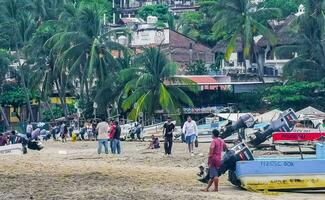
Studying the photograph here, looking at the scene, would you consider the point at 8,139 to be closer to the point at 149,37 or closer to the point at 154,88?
the point at 154,88

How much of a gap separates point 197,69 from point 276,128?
131 feet

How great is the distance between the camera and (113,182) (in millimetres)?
21656

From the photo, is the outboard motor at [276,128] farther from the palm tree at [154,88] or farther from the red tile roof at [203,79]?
the red tile roof at [203,79]

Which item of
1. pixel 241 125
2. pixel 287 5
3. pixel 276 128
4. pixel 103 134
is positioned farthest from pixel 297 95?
pixel 287 5

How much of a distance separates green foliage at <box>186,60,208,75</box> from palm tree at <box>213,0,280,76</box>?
4655mm

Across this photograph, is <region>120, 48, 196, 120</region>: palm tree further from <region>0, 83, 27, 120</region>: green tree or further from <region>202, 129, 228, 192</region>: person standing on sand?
<region>202, 129, 228, 192</region>: person standing on sand

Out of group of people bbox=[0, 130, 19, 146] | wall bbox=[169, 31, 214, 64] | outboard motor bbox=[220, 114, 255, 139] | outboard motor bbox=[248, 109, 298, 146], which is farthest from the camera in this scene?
wall bbox=[169, 31, 214, 64]

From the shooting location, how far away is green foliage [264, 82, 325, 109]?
55312 millimetres

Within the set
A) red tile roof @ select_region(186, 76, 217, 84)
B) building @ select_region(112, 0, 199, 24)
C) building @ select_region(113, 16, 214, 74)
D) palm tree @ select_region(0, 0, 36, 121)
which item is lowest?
red tile roof @ select_region(186, 76, 217, 84)

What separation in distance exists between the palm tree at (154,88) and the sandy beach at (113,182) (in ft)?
79.2

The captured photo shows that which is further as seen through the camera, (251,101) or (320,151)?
(251,101)

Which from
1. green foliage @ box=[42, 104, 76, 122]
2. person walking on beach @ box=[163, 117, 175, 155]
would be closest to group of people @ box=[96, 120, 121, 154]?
person walking on beach @ box=[163, 117, 175, 155]

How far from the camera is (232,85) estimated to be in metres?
61.6

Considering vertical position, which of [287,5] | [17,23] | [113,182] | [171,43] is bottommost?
[113,182]
